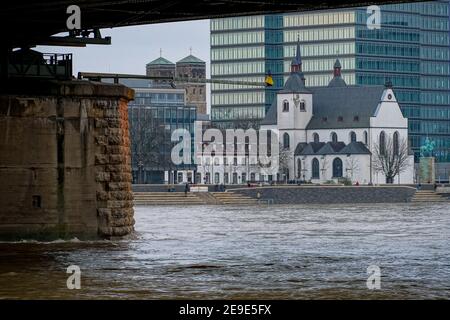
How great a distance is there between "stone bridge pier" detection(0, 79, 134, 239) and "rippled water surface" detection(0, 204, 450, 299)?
1051 mm

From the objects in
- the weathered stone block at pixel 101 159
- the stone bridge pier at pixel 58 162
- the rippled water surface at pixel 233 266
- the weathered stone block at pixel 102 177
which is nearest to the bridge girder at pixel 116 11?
the stone bridge pier at pixel 58 162

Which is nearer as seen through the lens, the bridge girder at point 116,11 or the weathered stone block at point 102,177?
the bridge girder at point 116,11

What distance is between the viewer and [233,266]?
44688 millimetres

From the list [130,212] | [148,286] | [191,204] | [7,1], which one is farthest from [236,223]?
[191,204]

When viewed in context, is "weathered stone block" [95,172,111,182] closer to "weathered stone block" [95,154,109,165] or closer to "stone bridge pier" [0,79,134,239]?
"stone bridge pier" [0,79,134,239]

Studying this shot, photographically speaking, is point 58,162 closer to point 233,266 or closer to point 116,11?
point 116,11

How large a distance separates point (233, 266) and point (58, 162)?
37.2 ft

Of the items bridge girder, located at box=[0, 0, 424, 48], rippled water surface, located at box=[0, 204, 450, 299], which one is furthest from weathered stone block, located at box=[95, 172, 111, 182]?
bridge girder, located at box=[0, 0, 424, 48]

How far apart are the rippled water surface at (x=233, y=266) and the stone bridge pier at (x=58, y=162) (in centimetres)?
105

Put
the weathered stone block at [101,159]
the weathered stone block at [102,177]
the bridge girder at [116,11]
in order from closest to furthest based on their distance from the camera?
the bridge girder at [116,11], the weathered stone block at [102,177], the weathered stone block at [101,159]

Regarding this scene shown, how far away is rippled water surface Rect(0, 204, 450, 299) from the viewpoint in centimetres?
3616

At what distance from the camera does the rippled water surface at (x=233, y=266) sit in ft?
119

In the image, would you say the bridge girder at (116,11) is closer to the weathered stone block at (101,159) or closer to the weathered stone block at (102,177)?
the weathered stone block at (101,159)
